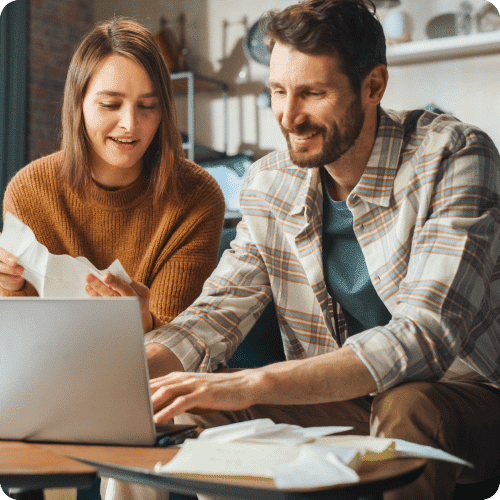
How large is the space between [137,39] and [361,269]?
2.64 feet

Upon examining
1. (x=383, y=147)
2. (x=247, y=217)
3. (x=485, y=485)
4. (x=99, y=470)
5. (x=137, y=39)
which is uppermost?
(x=137, y=39)

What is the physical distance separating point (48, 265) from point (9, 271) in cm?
30

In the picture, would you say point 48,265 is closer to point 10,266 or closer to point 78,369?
point 10,266

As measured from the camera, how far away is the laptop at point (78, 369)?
77cm

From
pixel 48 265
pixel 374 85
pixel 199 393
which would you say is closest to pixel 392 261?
pixel 374 85

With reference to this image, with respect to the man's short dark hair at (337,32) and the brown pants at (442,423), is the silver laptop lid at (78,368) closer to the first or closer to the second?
the brown pants at (442,423)

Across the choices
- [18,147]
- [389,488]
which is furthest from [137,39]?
[18,147]

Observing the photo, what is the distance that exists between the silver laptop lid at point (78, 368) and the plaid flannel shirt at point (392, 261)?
379 millimetres

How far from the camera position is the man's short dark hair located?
4.13ft

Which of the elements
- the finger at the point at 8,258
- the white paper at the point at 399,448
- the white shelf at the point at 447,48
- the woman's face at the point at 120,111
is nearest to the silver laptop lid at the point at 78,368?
the white paper at the point at 399,448

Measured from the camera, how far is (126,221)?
1.71 meters

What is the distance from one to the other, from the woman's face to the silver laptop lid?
0.92 metres

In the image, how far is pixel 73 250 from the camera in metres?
1.69

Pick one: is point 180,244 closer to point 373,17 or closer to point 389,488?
point 373,17
